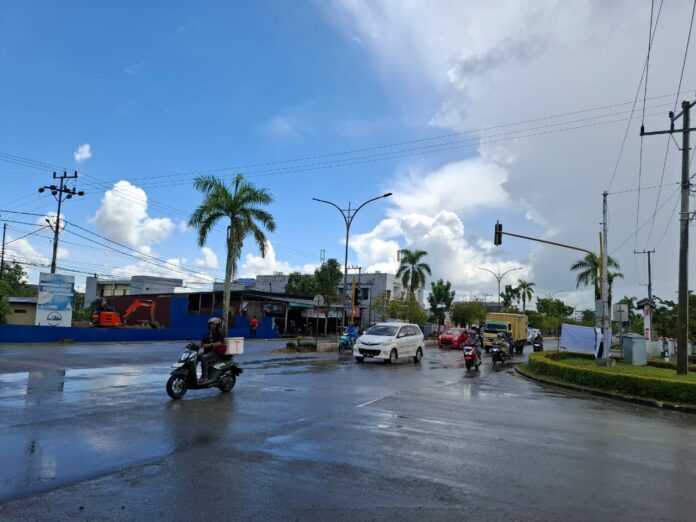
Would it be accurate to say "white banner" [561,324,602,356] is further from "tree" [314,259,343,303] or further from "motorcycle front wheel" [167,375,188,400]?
"tree" [314,259,343,303]

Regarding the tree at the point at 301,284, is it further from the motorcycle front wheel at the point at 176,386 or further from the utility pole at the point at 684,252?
the motorcycle front wheel at the point at 176,386

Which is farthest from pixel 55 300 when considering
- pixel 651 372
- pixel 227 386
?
pixel 651 372

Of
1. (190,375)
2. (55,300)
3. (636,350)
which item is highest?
(55,300)

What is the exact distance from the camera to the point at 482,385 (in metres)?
16.1

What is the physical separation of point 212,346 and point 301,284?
64189mm

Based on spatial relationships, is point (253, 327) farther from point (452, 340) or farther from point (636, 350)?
point (636, 350)

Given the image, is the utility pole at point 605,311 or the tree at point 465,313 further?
the tree at point 465,313

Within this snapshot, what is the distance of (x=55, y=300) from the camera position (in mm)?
31375

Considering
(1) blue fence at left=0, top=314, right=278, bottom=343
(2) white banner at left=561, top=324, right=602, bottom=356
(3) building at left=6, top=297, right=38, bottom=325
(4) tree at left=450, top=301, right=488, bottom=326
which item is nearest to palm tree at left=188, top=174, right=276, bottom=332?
(1) blue fence at left=0, top=314, right=278, bottom=343

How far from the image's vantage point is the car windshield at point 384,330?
23281mm

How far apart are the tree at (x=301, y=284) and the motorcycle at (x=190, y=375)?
58852 millimetres

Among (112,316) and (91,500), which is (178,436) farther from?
(112,316)

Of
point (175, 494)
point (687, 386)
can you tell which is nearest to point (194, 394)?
point (175, 494)

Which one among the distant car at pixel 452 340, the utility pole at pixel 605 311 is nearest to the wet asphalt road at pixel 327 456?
the utility pole at pixel 605 311
